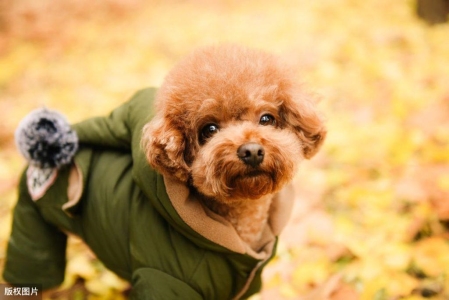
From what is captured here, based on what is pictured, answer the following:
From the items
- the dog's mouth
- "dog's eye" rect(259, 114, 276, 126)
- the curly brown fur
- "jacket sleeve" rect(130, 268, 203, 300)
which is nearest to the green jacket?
"jacket sleeve" rect(130, 268, 203, 300)

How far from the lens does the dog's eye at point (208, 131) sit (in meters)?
1.43

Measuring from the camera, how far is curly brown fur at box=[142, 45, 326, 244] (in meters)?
1.33

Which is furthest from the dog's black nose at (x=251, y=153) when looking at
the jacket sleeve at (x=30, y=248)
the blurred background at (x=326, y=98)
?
the jacket sleeve at (x=30, y=248)

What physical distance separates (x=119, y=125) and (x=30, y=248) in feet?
2.22

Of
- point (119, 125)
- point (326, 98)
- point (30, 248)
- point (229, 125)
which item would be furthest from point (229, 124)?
point (326, 98)

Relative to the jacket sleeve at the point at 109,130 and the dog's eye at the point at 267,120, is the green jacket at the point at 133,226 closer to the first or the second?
the jacket sleeve at the point at 109,130

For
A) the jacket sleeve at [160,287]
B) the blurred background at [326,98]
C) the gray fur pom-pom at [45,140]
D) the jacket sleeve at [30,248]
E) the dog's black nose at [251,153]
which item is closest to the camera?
the dog's black nose at [251,153]

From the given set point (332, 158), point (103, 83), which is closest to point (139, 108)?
point (332, 158)

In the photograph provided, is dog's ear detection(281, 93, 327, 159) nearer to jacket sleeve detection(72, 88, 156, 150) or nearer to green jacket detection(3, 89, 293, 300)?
green jacket detection(3, 89, 293, 300)

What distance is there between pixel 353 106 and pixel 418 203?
52.2 inches

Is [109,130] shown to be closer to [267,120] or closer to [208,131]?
[208,131]

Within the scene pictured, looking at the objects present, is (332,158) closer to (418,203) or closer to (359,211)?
(359,211)

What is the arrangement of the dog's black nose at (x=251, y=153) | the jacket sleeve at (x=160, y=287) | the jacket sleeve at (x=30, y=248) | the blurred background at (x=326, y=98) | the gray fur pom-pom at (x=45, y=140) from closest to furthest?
the dog's black nose at (x=251, y=153)
the jacket sleeve at (x=160, y=287)
the gray fur pom-pom at (x=45, y=140)
the jacket sleeve at (x=30, y=248)
the blurred background at (x=326, y=98)

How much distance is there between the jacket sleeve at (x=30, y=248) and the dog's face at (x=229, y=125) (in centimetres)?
77
